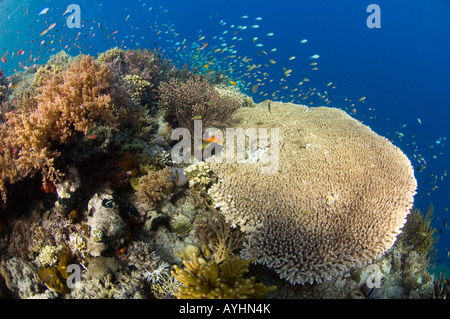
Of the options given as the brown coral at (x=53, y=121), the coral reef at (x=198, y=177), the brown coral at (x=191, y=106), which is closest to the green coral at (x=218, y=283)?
the coral reef at (x=198, y=177)

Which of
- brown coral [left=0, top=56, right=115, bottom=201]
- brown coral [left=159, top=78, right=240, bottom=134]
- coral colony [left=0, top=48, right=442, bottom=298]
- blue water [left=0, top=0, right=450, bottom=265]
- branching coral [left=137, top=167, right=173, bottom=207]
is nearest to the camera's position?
coral colony [left=0, top=48, right=442, bottom=298]

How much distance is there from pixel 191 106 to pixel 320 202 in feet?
13.7

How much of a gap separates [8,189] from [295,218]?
4878 mm

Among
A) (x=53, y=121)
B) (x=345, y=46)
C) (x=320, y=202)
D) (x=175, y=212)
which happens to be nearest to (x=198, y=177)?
(x=175, y=212)

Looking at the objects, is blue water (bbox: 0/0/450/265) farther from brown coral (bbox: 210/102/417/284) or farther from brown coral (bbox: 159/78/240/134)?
brown coral (bbox: 210/102/417/284)

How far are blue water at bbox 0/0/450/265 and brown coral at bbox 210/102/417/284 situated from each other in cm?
5398

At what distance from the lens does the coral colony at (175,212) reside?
11.4 ft

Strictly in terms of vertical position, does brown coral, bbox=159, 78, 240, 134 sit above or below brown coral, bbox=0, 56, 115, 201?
below

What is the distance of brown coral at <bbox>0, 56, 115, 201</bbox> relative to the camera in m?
3.67

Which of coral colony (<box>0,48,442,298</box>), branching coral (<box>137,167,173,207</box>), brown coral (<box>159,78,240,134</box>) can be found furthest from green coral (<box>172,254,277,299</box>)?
brown coral (<box>159,78,240,134</box>)

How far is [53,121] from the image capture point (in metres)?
3.94

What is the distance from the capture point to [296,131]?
6172mm

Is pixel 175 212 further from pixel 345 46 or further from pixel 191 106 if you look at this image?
pixel 345 46
